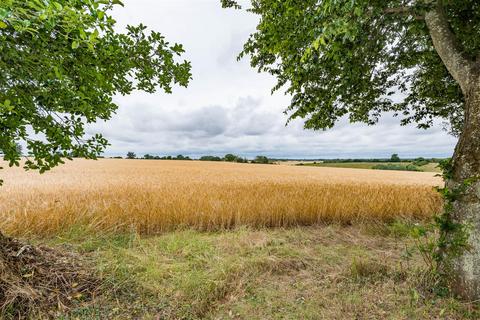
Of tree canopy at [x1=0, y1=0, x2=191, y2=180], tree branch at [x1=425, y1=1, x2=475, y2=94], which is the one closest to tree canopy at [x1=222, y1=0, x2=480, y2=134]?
tree branch at [x1=425, y1=1, x2=475, y2=94]

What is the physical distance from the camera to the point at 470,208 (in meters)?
2.70

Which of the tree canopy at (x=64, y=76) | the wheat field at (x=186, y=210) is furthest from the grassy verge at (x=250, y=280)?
the tree canopy at (x=64, y=76)

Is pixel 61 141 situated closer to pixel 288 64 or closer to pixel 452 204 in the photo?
pixel 288 64

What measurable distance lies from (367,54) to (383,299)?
4.29 m

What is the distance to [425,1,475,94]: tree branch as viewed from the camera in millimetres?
2957

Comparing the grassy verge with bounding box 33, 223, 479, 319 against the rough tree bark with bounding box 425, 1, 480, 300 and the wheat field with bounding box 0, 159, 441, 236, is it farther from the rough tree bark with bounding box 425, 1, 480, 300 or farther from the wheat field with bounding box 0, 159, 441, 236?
the wheat field with bounding box 0, 159, 441, 236

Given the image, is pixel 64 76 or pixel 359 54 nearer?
pixel 64 76

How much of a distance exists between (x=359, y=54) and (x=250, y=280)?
14.6 ft

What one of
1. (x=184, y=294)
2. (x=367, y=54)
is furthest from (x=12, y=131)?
(x=367, y=54)

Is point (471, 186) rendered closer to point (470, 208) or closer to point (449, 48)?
point (470, 208)

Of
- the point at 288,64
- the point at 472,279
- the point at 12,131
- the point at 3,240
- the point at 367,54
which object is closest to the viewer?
the point at 12,131

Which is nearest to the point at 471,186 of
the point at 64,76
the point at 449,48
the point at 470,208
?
the point at 470,208

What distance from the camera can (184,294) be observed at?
2.81 meters

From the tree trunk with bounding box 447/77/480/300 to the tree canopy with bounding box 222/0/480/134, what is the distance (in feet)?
3.69
